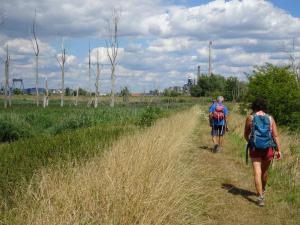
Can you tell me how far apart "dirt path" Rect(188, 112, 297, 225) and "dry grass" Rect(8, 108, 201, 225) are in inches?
30.7

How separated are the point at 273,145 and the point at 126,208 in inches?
149

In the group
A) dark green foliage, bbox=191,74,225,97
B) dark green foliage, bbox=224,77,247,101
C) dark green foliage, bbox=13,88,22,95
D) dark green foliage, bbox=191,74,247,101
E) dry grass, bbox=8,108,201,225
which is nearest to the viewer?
dry grass, bbox=8,108,201,225

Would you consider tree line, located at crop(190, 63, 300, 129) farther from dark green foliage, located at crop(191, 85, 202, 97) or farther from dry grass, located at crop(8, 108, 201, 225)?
dark green foliage, located at crop(191, 85, 202, 97)

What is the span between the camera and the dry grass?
524 centimetres

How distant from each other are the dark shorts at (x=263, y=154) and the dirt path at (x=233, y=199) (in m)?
0.81

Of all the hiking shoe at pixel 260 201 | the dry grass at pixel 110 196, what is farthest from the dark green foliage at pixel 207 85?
the dry grass at pixel 110 196

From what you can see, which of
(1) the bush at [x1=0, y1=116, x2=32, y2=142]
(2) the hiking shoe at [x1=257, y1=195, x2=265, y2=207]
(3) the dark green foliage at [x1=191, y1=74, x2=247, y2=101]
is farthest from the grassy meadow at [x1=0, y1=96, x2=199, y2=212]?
(3) the dark green foliage at [x1=191, y1=74, x2=247, y2=101]

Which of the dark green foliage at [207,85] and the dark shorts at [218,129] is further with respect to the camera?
the dark green foliage at [207,85]

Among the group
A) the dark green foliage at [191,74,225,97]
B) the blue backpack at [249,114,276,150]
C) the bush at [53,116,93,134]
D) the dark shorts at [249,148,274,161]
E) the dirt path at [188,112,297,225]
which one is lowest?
the dirt path at [188,112,297,225]

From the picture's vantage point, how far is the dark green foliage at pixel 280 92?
2309 centimetres

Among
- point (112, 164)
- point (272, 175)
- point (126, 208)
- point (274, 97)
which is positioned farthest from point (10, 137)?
point (126, 208)

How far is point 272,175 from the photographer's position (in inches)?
423

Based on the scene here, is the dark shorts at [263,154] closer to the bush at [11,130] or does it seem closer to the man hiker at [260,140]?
the man hiker at [260,140]

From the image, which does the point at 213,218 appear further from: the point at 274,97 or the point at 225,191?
the point at 274,97
